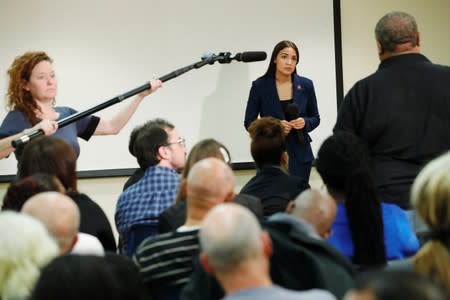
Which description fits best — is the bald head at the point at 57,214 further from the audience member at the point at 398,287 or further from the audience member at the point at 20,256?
the audience member at the point at 398,287

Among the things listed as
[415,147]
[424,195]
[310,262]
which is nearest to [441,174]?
[424,195]

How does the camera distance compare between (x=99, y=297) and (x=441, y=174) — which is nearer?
(x=99, y=297)

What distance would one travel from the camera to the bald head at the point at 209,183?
2412 millimetres

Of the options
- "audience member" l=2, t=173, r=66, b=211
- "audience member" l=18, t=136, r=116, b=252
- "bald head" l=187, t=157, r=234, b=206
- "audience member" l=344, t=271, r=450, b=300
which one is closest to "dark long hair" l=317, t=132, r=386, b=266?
"bald head" l=187, t=157, r=234, b=206

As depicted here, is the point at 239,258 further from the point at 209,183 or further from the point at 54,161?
the point at 54,161

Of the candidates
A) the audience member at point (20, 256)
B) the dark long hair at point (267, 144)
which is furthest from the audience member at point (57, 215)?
the dark long hair at point (267, 144)

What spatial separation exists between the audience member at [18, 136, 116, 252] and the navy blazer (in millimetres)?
2653

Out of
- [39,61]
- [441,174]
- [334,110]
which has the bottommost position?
[334,110]

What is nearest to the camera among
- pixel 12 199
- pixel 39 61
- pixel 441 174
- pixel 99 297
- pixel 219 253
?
pixel 99 297

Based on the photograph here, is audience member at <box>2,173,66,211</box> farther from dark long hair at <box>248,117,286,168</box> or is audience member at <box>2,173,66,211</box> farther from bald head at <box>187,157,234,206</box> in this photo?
dark long hair at <box>248,117,286,168</box>

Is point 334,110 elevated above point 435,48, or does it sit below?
below

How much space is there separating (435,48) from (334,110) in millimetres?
953

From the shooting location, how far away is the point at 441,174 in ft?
6.13

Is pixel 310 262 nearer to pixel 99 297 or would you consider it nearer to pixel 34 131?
pixel 99 297
